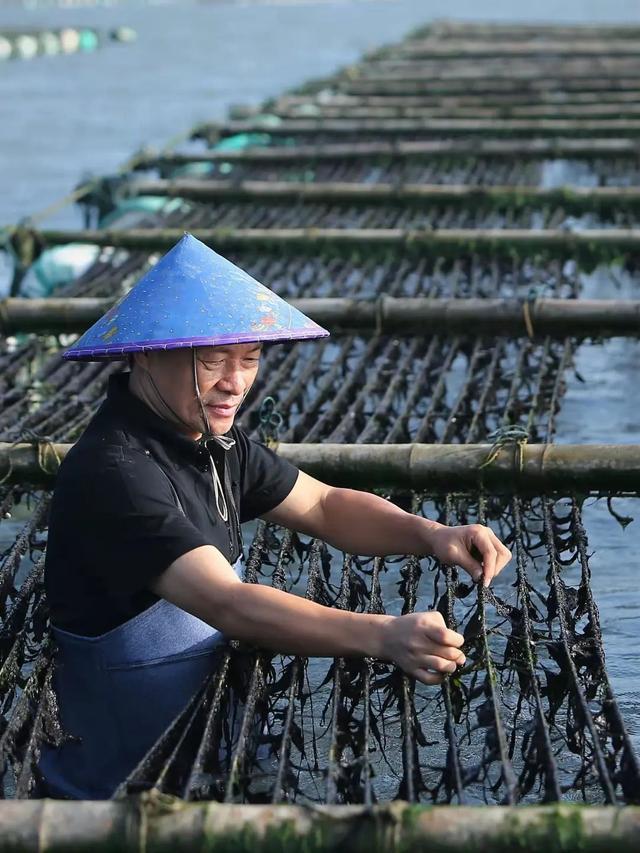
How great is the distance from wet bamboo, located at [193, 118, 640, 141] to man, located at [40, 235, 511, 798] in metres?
7.71

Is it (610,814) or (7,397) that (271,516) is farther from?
(7,397)

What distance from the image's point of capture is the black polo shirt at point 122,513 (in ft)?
9.59

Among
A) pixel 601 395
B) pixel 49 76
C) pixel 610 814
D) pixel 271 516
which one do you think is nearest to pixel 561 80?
pixel 601 395

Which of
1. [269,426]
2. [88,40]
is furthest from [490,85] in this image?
[88,40]

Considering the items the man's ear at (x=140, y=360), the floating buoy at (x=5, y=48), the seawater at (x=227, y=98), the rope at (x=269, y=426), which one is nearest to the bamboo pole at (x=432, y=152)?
the seawater at (x=227, y=98)

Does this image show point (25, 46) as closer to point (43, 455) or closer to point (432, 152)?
point (432, 152)

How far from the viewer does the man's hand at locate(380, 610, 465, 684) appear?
290 centimetres

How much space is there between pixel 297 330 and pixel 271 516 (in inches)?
24.7

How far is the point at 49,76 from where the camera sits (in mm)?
35281

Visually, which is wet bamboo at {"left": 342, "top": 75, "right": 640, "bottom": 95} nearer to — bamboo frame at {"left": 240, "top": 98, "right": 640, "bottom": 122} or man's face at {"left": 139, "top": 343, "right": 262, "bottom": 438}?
bamboo frame at {"left": 240, "top": 98, "right": 640, "bottom": 122}

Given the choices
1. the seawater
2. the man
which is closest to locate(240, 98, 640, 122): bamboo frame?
Result: the seawater

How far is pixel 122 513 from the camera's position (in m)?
2.92

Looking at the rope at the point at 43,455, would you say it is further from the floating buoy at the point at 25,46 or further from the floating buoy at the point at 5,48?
the floating buoy at the point at 25,46

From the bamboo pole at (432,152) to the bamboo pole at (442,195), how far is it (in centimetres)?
131
